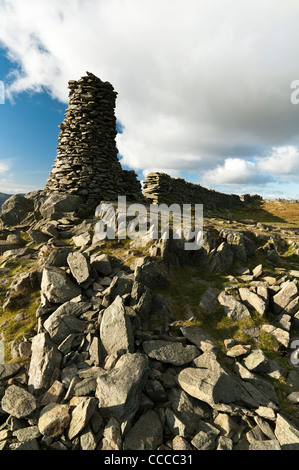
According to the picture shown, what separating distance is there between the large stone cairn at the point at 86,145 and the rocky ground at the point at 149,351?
26.2ft

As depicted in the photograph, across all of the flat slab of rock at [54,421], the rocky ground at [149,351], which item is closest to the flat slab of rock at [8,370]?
the rocky ground at [149,351]

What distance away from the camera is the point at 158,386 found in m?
6.12

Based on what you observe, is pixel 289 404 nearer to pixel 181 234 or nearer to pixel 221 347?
pixel 221 347

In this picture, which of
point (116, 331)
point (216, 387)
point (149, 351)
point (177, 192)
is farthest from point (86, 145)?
point (177, 192)

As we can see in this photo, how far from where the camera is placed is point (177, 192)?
35.1m

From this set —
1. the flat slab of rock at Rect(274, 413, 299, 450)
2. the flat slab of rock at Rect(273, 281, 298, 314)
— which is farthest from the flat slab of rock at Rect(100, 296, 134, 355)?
the flat slab of rock at Rect(273, 281, 298, 314)

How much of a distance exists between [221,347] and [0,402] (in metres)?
6.90

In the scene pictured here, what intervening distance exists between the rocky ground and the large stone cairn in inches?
314

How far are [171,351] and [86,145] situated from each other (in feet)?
57.1

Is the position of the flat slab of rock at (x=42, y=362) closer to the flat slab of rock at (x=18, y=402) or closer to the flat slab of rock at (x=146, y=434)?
the flat slab of rock at (x=18, y=402)

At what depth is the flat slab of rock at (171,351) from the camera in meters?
6.84

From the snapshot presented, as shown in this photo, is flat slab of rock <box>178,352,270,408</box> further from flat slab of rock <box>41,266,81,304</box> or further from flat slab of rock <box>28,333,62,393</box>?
flat slab of rock <box>41,266,81,304</box>

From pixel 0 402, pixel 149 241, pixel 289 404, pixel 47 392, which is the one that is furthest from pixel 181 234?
pixel 0 402

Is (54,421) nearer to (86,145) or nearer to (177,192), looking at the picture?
(86,145)
